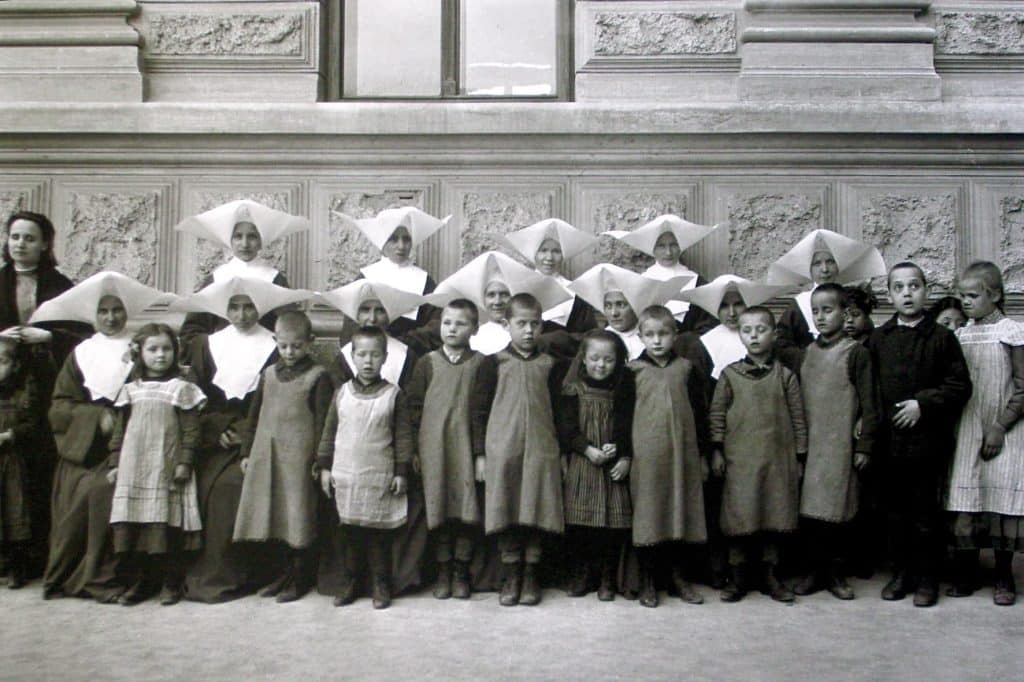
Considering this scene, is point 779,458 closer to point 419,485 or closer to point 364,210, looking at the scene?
point 419,485

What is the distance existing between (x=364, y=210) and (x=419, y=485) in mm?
2644

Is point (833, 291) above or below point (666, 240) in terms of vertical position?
below

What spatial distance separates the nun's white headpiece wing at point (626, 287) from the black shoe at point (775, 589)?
156cm

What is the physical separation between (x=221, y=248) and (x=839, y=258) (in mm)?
4191

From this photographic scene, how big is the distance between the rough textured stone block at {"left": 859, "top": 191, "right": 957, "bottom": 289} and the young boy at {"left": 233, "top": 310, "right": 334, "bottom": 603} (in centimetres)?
405

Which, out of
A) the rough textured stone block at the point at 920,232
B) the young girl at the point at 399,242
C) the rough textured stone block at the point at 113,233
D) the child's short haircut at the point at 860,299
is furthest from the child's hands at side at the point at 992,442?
the rough textured stone block at the point at 113,233

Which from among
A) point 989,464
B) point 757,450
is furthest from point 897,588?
point 757,450

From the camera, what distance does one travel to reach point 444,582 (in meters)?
5.38

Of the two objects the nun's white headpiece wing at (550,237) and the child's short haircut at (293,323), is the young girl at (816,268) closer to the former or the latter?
the nun's white headpiece wing at (550,237)

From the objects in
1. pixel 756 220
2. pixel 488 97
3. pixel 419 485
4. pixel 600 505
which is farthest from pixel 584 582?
pixel 488 97

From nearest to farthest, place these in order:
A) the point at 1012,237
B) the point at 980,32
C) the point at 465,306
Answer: the point at 465,306, the point at 1012,237, the point at 980,32

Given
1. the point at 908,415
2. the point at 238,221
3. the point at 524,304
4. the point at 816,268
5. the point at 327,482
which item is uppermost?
the point at 238,221

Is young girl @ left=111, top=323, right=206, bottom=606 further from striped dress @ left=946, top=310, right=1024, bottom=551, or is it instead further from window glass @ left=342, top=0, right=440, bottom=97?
striped dress @ left=946, top=310, right=1024, bottom=551

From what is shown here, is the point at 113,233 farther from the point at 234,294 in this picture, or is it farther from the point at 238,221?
the point at 234,294
